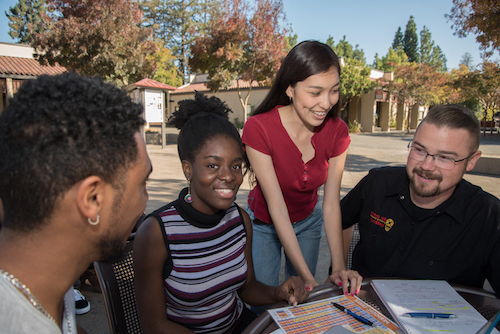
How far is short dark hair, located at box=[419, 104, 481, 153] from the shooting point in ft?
5.60

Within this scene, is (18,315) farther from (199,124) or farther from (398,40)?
(398,40)

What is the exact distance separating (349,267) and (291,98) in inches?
43.9

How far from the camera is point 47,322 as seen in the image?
2.93 ft

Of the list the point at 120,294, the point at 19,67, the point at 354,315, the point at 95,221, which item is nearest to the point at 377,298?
the point at 354,315

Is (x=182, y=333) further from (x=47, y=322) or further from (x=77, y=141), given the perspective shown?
(x=77, y=141)

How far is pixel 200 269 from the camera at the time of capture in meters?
1.57

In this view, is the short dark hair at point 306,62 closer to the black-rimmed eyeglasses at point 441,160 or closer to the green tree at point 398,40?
the black-rimmed eyeglasses at point 441,160

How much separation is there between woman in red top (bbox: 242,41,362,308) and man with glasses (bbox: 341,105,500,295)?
306 mm

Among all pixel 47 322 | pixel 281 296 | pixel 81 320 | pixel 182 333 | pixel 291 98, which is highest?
pixel 291 98

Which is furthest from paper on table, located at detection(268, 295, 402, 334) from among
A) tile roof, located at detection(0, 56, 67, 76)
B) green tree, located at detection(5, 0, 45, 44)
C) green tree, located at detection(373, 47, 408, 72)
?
green tree, located at detection(373, 47, 408, 72)

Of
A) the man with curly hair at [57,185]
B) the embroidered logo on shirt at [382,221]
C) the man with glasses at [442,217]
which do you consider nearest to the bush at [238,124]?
the embroidered logo on shirt at [382,221]

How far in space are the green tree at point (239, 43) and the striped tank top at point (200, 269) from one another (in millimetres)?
13910

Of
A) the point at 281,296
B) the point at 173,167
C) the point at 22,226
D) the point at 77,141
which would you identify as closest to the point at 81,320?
the point at 281,296

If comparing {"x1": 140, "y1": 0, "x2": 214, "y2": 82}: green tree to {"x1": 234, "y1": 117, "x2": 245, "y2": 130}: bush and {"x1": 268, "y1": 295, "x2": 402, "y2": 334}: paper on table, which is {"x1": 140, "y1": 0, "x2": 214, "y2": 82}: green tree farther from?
{"x1": 268, "y1": 295, "x2": 402, "y2": 334}: paper on table
